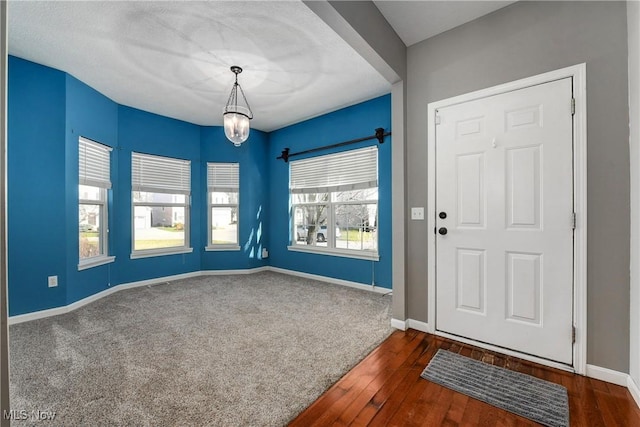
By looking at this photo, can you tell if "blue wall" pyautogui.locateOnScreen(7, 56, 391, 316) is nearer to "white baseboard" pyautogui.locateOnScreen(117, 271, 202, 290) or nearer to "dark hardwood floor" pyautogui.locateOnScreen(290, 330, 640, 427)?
"white baseboard" pyautogui.locateOnScreen(117, 271, 202, 290)

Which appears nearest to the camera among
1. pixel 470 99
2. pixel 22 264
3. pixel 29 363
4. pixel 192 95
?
pixel 29 363

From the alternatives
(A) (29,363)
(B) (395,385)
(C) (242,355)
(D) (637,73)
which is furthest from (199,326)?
(D) (637,73)

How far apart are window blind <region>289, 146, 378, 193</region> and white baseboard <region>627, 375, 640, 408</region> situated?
9.35ft

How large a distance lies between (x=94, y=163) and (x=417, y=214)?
13.6 ft

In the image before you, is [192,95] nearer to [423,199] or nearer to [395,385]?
[423,199]

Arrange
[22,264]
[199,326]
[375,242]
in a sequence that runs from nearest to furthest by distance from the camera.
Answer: [199,326]
[22,264]
[375,242]

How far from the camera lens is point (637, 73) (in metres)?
1.57

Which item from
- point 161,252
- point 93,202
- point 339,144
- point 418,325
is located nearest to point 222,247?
point 161,252

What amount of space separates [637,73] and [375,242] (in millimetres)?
2874

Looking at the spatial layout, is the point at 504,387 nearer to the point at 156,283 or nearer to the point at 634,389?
the point at 634,389

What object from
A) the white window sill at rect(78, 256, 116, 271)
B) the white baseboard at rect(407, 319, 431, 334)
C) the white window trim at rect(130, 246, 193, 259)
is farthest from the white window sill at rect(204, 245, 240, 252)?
the white baseboard at rect(407, 319, 431, 334)

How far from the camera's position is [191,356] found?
6.95ft

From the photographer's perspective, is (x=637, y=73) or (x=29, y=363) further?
(x=29, y=363)

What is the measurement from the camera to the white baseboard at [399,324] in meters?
2.57
